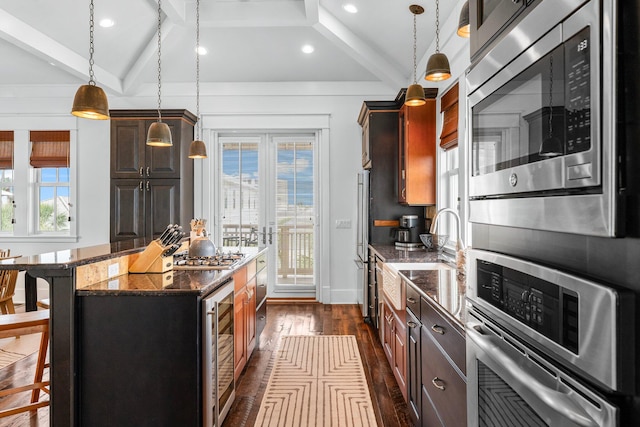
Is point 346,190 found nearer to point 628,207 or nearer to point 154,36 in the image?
point 154,36

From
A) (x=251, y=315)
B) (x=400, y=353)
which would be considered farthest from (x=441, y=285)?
(x=251, y=315)

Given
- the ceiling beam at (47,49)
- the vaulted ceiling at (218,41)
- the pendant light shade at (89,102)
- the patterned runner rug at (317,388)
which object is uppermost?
the vaulted ceiling at (218,41)

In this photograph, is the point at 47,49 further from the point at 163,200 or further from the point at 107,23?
the point at 163,200

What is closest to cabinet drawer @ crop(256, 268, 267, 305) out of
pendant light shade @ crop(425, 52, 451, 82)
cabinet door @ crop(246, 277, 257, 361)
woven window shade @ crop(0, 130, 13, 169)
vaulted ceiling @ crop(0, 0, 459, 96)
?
cabinet door @ crop(246, 277, 257, 361)

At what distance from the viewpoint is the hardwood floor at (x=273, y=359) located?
2566mm

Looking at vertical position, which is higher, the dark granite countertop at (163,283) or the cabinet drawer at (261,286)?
the dark granite countertop at (163,283)

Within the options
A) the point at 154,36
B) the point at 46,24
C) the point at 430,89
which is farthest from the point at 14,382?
the point at 430,89

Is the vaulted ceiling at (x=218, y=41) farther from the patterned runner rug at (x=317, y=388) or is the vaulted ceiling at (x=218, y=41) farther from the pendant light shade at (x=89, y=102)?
the patterned runner rug at (x=317, y=388)

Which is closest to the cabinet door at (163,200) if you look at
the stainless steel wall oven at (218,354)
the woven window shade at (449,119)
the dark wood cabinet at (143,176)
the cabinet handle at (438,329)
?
the dark wood cabinet at (143,176)

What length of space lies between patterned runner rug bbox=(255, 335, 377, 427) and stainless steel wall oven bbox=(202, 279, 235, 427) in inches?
11.7

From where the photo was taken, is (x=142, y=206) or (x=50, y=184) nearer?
(x=142, y=206)

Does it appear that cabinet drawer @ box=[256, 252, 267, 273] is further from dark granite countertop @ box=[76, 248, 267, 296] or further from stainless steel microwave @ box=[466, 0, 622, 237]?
stainless steel microwave @ box=[466, 0, 622, 237]

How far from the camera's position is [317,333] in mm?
4320

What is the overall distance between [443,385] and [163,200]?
439 cm
